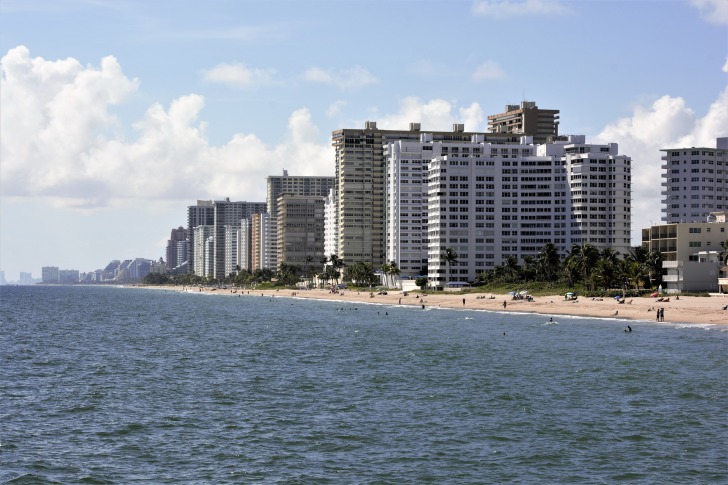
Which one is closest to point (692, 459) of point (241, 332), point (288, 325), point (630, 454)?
point (630, 454)

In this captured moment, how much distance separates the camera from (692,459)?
4759cm

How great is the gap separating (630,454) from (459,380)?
2955 centimetres

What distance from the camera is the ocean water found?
1812 inches

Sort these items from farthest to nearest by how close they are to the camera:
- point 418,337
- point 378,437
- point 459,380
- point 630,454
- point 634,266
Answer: point 634,266
point 418,337
point 459,380
point 378,437
point 630,454

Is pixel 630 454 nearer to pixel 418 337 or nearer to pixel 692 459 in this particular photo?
pixel 692 459

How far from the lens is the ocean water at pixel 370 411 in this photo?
151 feet

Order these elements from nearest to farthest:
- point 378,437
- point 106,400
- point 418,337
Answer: point 378,437 → point 106,400 → point 418,337

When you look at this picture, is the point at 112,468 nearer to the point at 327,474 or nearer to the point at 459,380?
the point at 327,474

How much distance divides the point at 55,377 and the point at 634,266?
14225 cm

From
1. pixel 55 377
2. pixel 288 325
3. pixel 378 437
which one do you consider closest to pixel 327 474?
pixel 378 437

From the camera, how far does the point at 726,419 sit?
191 ft

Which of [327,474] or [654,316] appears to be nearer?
[327,474]

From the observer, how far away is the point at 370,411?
6156cm

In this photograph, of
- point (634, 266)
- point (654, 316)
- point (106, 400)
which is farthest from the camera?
point (634, 266)
